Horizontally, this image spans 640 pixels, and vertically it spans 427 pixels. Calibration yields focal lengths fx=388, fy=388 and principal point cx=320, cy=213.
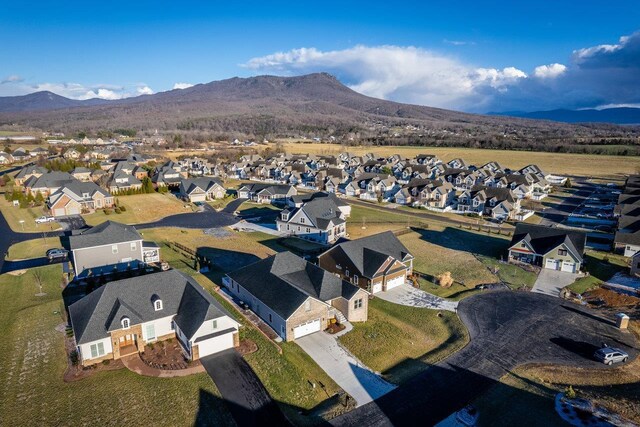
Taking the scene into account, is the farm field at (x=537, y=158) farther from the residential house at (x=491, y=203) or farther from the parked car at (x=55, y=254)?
the parked car at (x=55, y=254)

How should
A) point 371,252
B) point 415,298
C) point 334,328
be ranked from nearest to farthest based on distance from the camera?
1. point 334,328
2. point 415,298
3. point 371,252

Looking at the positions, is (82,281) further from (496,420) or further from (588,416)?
(588,416)

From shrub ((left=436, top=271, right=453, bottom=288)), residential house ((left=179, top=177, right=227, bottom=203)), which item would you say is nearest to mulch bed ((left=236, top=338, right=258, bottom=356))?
shrub ((left=436, top=271, right=453, bottom=288))

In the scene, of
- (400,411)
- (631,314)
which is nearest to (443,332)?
(400,411)

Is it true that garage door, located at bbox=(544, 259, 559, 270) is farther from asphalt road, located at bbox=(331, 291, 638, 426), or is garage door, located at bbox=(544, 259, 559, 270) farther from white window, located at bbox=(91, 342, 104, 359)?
white window, located at bbox=(91, 342, 104, 359)

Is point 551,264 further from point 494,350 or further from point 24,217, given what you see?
point 24,217

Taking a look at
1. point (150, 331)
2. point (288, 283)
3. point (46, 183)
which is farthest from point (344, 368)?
point (46, 183)
